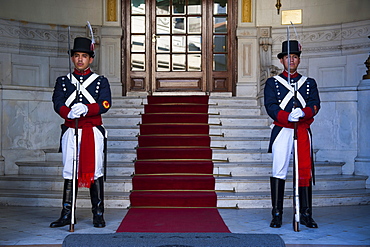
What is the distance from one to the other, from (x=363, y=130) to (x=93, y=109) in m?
3.53

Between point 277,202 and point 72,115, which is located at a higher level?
point 72,115

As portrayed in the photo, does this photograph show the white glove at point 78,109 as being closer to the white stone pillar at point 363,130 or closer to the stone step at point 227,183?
the stone step at point 227,183

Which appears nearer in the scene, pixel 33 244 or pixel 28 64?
pixel 33 244

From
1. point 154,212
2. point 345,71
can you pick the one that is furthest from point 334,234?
point 345,71

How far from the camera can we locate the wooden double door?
896 cm

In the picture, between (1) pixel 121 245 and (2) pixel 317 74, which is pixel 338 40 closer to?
(2) pixel 317 74

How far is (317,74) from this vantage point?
8.42m

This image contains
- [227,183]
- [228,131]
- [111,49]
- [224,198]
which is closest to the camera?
[224,198]

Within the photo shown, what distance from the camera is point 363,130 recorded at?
6473 millimetres

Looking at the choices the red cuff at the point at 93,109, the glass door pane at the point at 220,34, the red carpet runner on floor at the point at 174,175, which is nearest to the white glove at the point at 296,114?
the red carpet runner on floor at the point at 174,175

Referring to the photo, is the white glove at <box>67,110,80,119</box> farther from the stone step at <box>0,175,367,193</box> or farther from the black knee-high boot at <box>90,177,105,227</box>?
the stone step at <box>0,175,367,193</box>

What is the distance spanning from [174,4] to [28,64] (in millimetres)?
2588

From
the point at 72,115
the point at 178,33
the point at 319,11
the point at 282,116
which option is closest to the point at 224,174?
the point at 282,116

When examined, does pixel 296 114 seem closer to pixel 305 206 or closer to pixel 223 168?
pixel 305 206
